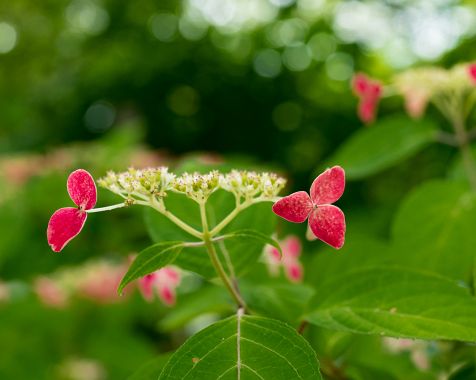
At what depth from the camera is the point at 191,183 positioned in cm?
55

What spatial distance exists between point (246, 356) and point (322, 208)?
137 millimetres

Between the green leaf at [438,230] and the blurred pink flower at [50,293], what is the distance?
0.98m

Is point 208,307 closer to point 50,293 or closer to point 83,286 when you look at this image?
point 50,293

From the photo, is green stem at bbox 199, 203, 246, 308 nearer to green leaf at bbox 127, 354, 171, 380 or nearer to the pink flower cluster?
green leaf at bbox 127, 354, 171, 380

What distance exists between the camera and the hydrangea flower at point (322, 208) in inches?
20.3

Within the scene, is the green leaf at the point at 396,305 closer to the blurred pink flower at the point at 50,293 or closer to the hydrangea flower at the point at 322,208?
the hydrangea flower at the point at 322,208

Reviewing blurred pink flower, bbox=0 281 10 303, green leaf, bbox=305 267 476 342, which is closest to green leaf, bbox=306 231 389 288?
green leaf, bbox=305 267 476 342

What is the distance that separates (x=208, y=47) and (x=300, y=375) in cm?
333

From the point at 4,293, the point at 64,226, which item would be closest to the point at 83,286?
the point at 4,293

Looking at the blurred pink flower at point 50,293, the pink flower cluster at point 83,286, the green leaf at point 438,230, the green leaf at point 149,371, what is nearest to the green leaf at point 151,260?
the green leaf at point 149,371

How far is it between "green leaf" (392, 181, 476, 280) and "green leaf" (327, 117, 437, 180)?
0.41 ft

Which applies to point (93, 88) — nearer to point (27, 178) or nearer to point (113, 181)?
point (27, 178)

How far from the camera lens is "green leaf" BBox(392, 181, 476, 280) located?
0.82m

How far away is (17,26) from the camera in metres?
6.29
